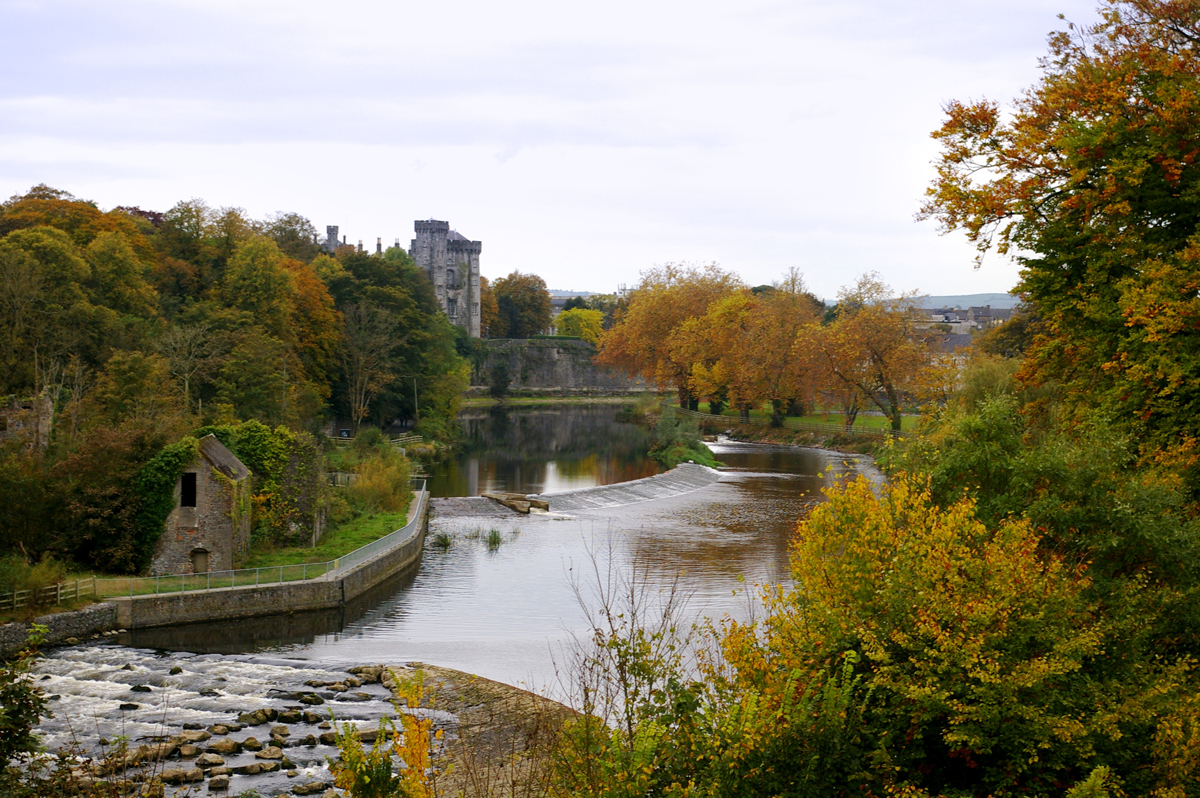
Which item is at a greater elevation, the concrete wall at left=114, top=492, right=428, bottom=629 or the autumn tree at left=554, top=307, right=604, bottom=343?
the autumn tree at left=554, top=307, right=604, bottom=343

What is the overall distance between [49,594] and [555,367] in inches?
3417

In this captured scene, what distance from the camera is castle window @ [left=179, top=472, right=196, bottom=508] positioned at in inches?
874

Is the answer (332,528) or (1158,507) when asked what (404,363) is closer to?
(332,528)

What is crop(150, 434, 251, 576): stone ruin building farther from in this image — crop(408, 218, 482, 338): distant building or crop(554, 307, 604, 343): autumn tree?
crop(554, 307, 604, 343): autumn tree

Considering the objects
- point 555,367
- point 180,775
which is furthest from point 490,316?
point 180,775

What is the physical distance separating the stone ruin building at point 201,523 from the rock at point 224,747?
343 inches

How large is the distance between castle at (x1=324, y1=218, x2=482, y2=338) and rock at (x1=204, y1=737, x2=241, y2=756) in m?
94.0

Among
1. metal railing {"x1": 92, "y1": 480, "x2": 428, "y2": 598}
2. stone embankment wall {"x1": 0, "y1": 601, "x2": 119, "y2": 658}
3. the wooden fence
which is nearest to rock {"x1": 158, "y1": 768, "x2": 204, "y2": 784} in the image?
stone embankment wall {"x1": 0, "y1": 601, "x2": 119, "y2": 658}

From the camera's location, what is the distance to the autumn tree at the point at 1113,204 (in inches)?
588

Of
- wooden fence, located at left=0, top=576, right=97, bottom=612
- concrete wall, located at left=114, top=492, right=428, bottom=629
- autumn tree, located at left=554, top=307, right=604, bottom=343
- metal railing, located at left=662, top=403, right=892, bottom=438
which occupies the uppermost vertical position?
autumn tree, located at left=554, top=307, right=604, bottom=343

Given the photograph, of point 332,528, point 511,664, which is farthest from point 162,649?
point 332,528

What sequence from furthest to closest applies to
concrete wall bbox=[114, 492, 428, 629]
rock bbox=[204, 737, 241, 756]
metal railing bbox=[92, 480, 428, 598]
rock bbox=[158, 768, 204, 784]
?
metal railing bbox=[92, 480, 428, 598]
concrete wall bbox=[114, 492, 428, 629]
rock bbox=[204, 737, 241, 756]
rock bbox=[158, 768, 204, 784]

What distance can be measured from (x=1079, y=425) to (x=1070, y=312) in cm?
246

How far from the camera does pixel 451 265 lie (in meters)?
108
